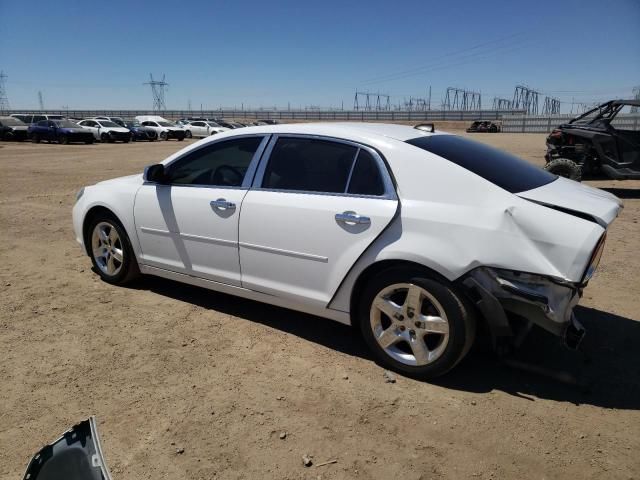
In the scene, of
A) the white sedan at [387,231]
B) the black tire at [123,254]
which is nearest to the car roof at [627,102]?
the white sedan at [387,231]

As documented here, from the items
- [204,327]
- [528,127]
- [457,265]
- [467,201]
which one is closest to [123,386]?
[204,327]

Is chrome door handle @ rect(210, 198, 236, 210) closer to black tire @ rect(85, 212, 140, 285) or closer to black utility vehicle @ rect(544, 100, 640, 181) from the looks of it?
black tire @ rect(85, 212, 140, 285)

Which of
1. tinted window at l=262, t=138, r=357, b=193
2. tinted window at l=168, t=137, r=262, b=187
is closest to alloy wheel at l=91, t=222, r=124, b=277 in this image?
tinted window at l=168, t=137, r=262, b=187

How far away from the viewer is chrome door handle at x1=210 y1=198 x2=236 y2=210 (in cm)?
362

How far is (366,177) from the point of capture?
3.17 meters

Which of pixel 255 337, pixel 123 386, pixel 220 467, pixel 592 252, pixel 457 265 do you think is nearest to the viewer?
pixel 220 467

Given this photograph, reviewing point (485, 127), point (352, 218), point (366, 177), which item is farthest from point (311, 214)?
point (485, 127)

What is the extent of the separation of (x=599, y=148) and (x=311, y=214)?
364 inches

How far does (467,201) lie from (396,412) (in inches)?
50.4

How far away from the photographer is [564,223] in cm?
264

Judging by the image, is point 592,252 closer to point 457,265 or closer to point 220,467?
point 457,265

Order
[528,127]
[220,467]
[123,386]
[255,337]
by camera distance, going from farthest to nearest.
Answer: [528,127], [255,337], [123,386], [220,467]

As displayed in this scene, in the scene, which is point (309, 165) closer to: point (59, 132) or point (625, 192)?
point (625, 192)

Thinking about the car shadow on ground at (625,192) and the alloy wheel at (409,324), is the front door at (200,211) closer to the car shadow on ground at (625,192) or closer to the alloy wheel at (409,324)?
the alloy wheel at (409,324)
